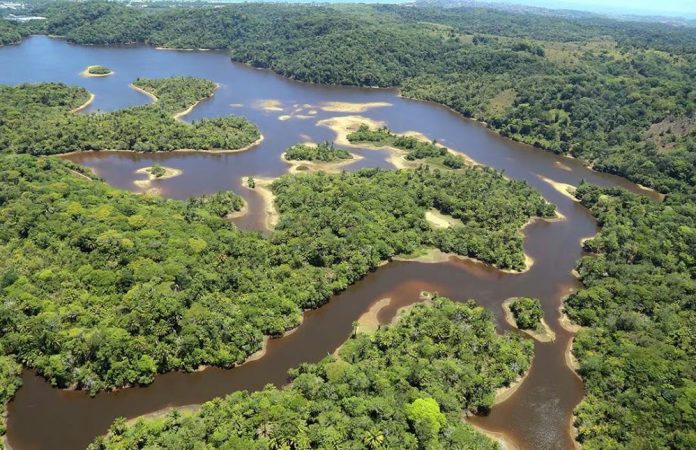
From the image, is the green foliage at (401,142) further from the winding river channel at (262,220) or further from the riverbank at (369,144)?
the winding river channel at (262,220)

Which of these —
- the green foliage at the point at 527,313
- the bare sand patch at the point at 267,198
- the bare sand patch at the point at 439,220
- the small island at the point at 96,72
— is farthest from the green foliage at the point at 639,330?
the small island at the point at 96,72

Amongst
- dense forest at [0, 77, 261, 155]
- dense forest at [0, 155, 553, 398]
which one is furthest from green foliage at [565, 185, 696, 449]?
dense forest at [0, 77, 261, 155]

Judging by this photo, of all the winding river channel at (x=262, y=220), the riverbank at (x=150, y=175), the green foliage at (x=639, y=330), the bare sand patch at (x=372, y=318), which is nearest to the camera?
the green foliage at (x=639, y=330)

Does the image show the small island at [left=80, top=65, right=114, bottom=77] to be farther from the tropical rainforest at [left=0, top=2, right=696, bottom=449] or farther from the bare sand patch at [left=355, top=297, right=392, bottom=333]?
the bare sand patch at [left=355, top=297, right=392, bottom=333]

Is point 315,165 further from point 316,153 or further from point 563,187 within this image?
point 563,187

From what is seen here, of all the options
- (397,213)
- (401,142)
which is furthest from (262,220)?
(401,142)
